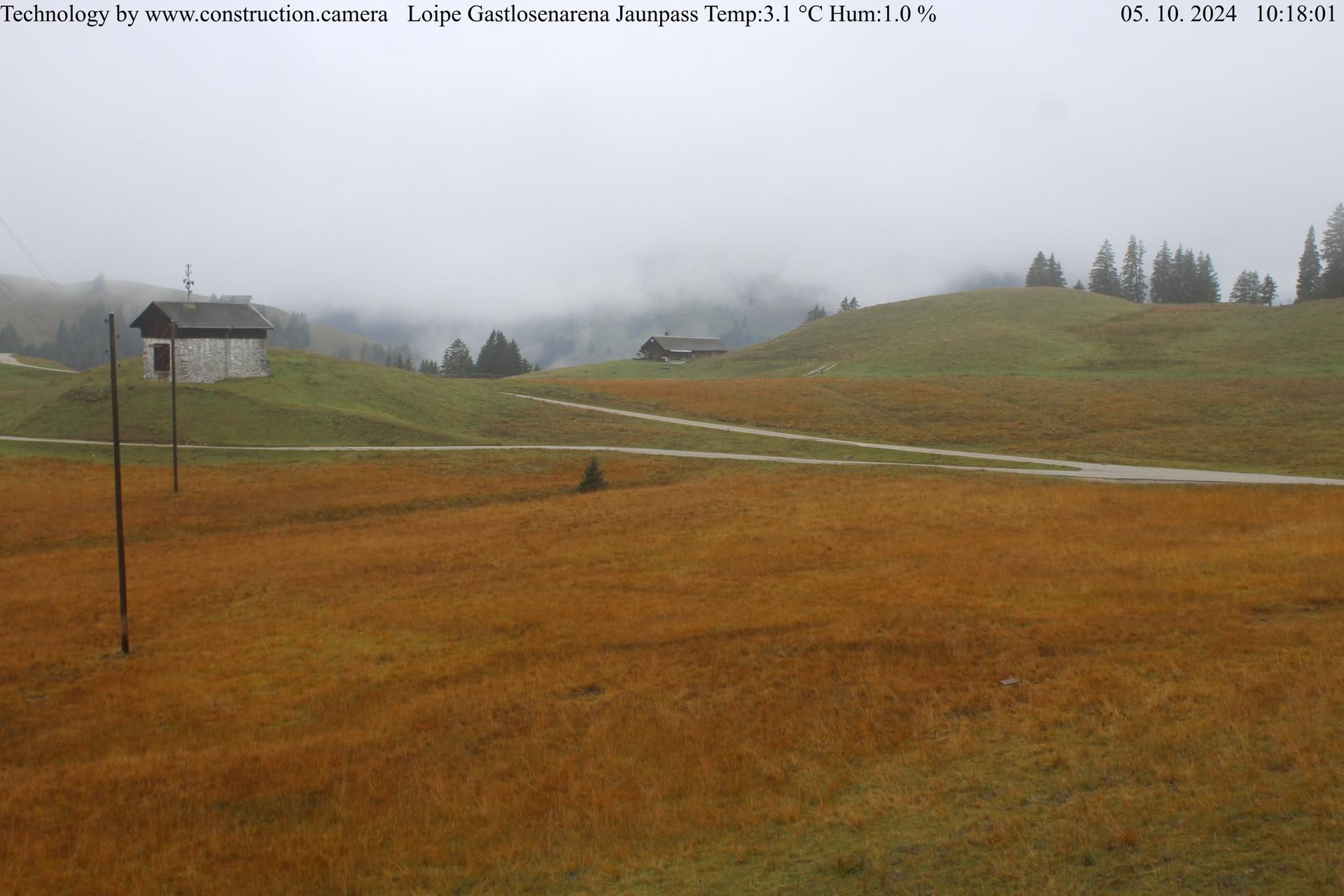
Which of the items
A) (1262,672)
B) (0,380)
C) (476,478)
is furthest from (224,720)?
(0,380)

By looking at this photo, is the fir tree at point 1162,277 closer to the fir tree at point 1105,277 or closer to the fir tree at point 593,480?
the fir tree at point 1105,277

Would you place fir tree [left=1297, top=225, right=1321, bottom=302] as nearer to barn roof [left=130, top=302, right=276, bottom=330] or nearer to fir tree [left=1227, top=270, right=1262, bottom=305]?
fir tree [left=1227, top=270, right=1262, bottom=305]

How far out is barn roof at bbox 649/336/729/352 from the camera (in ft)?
538

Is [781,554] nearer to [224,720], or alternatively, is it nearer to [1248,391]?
[224,720]

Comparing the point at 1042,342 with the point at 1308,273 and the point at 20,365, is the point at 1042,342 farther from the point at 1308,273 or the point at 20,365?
the point at 20,365

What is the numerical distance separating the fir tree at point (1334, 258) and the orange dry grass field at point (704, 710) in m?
127

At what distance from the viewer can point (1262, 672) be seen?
1620cm

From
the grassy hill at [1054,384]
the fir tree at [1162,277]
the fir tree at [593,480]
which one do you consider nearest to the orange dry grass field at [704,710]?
the fir tree at [593,480]

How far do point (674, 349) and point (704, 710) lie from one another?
148 m

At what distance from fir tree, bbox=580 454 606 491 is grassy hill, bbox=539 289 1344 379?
67.6m

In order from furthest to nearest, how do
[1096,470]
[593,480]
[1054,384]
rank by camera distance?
[1054,384] < [1096,470] < [593,480]

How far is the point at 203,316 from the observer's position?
79.4m

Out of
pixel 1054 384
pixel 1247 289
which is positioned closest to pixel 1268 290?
pixel 1247 289

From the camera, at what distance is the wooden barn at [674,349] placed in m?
163
